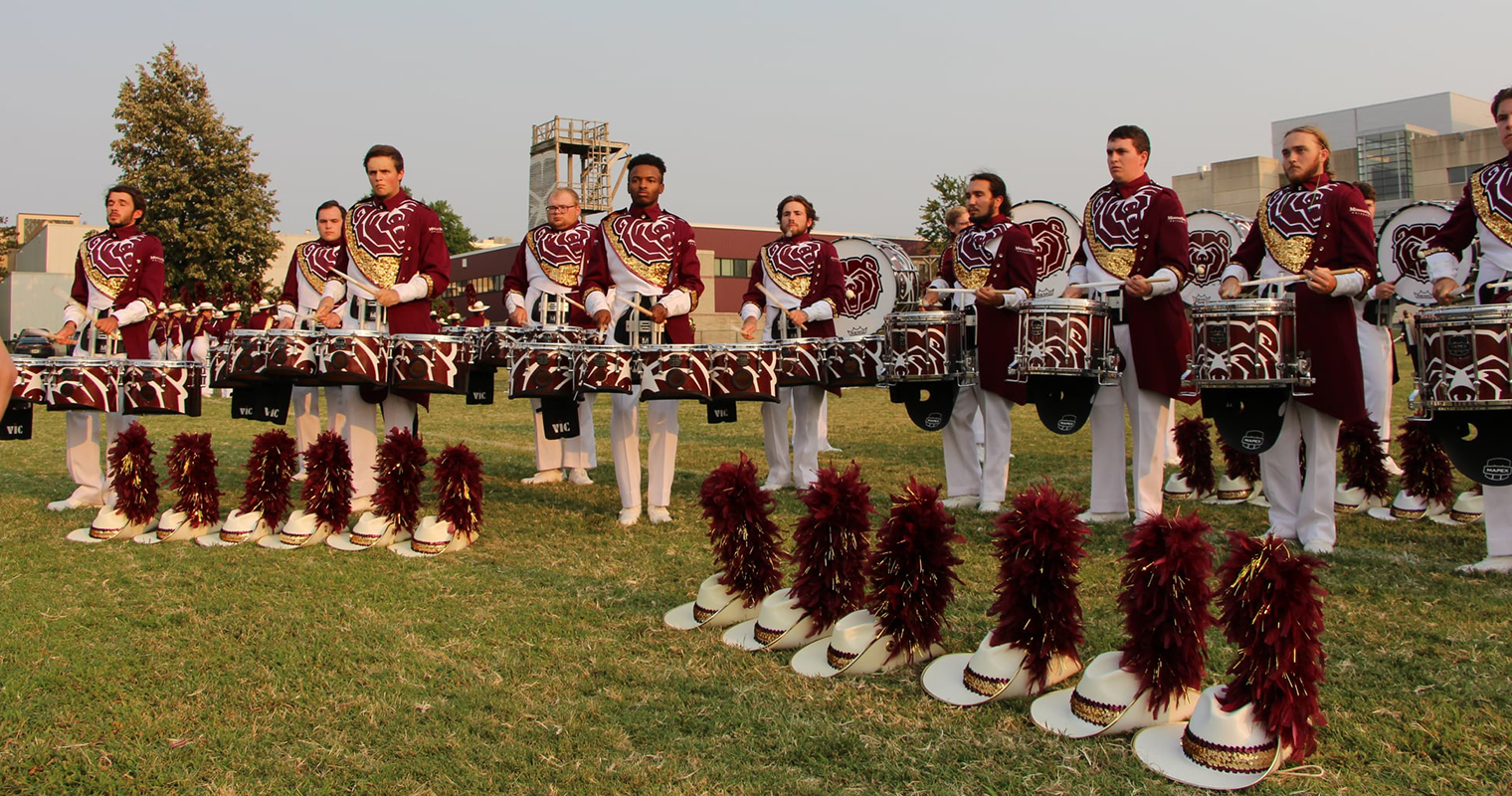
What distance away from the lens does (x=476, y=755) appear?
3.45 meters

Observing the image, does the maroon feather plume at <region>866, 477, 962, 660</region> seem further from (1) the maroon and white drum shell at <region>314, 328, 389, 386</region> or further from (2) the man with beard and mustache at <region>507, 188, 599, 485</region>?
(2) the man with beard and mustache at <region>507, 188, 599, 485</region>

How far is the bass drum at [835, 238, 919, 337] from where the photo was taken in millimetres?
9695

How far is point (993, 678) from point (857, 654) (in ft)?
Answer: 1.85

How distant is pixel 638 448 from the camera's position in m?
7.50

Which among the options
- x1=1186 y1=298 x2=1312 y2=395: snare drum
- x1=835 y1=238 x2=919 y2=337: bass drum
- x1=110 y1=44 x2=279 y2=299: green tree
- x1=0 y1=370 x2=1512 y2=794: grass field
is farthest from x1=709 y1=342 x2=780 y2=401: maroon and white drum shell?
x1=110 y1=44 x2=279 y2=299: green tree

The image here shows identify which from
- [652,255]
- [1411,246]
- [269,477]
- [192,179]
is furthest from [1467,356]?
[192,179]

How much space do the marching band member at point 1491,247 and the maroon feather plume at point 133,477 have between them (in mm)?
7659

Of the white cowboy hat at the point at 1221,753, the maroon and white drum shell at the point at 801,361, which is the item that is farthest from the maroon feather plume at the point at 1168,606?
the maroon and white drum shell at the point at 801,361

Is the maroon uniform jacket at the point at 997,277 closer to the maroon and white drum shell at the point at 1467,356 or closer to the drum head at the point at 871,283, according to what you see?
the drum head at the point at 871,283

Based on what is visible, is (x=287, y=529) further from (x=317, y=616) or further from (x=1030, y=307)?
(x=1030, y=307)

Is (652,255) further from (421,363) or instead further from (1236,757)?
(1236,757)

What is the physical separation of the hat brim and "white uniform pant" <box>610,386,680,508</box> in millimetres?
4429

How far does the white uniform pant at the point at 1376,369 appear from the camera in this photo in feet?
28.6

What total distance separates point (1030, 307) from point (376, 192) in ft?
14.6
